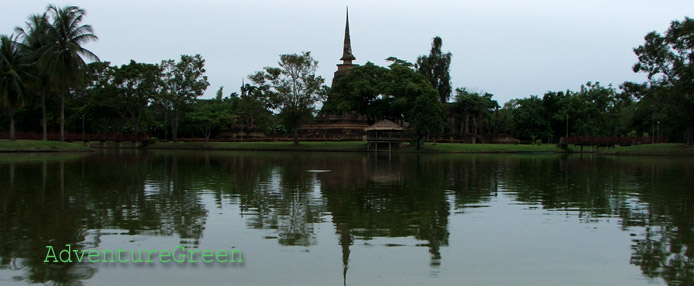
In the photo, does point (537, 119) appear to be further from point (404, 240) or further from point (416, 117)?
point (404, 240)

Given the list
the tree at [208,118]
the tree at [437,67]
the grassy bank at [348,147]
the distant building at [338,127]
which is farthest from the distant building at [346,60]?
the grassy bank at [348,147]

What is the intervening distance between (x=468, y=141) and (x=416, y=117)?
1560 cm

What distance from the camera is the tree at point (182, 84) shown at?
69000 millimetres

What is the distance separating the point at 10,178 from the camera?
22.3 m

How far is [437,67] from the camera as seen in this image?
Result: 78.0 m

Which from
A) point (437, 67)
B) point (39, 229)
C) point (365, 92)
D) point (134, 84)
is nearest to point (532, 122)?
point (437, 67)

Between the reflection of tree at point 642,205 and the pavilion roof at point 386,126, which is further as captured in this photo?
the pavilion roof at point 386,126

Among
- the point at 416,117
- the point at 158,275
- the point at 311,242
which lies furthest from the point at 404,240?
the point at 416,117

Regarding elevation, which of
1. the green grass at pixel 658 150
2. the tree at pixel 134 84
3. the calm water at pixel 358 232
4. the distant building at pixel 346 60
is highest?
the distant building at pixel 346 60

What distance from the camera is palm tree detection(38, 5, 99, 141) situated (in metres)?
52.2

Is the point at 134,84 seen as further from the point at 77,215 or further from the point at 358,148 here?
the point at 77,215

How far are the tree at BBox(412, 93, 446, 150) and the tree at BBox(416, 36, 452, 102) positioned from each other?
1805 cm

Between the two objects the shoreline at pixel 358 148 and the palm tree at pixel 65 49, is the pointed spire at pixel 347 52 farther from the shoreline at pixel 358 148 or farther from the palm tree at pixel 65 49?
the palm tree at pixel 65 49

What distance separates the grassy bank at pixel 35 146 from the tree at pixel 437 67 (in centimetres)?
4339
